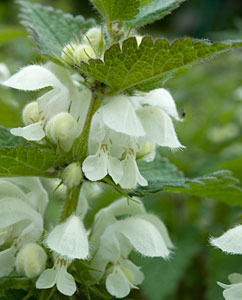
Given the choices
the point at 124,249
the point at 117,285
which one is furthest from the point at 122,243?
the point at 117,285

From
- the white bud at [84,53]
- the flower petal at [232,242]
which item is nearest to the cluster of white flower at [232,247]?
the flower petal at [232,242]

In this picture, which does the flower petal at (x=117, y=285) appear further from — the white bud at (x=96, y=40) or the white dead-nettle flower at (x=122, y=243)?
the white bud at (x=96, y=40)

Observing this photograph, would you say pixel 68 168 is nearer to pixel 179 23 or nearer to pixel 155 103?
pixel 155 103

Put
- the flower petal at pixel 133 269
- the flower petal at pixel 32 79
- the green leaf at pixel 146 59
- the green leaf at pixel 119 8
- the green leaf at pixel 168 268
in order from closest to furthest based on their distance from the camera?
the green leaf at pixel 146 59 → the green leaf at pixel 119 8 → the flower petal at pixel 32 79 → the flower petal at pixel 133 269 → the green leaf at pixel 168 268

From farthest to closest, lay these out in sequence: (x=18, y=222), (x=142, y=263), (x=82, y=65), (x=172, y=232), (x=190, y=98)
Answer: (x=190, y=98) → (x=172, y=232) → (x=142, y=263) → (x=18, y=222) → (x=82, y=65)

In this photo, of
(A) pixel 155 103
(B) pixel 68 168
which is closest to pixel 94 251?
(B) pixel 68 168

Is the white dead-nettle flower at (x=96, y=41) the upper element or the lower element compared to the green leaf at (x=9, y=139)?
upper

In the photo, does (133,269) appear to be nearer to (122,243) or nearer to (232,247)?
(122,243)
